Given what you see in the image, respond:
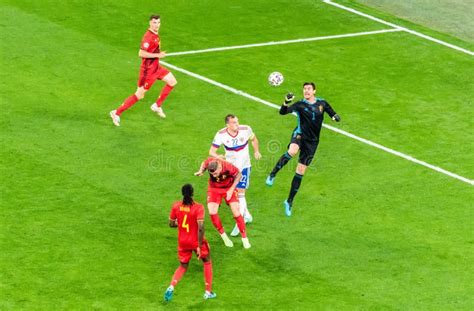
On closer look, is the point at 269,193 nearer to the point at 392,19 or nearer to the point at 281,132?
the point at 281,132

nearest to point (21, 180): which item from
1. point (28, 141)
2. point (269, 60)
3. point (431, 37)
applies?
point (28, 141)

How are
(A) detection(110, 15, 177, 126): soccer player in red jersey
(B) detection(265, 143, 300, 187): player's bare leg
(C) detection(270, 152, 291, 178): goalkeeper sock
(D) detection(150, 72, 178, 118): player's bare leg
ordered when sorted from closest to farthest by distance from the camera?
(B) detection(265, 143, 300, 187): player's bare leg → (C) detection(270, 152, 291, 178): goalkeeper sock → (A) detection(110, 15, 177, 126): soccer player in red jersey → (D) detection(150, 72, 178, 118): player's bare leg

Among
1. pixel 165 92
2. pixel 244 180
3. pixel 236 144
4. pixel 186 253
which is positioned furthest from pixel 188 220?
pixel 165 92

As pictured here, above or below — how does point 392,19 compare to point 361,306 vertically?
above

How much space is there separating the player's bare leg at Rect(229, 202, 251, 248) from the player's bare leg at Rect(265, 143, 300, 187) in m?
2.82

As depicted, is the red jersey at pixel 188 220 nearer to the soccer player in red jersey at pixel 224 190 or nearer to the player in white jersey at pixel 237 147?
the soccer player in red jersey at pixel 224 190

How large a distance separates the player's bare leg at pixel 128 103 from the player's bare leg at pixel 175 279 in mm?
8182

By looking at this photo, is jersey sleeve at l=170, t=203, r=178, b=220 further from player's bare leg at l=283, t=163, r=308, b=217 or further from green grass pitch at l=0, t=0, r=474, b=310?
player's bare leg at l=283, t=163, r=308, b=217

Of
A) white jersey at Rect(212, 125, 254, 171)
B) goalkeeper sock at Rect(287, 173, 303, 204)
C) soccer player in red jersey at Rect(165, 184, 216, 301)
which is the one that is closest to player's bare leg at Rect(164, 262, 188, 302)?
soccer player in red jersey at Rect(165, 184, 216, 301)

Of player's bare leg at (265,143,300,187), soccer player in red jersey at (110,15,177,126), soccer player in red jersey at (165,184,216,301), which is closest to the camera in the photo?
soccer player in red jersey at (165,184,216,301)

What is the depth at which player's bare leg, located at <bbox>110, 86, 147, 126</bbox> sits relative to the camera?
28.8m

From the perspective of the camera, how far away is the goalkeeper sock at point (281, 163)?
25.9m

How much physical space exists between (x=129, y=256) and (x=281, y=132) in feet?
24.8

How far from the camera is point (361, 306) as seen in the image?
70.8 ft
